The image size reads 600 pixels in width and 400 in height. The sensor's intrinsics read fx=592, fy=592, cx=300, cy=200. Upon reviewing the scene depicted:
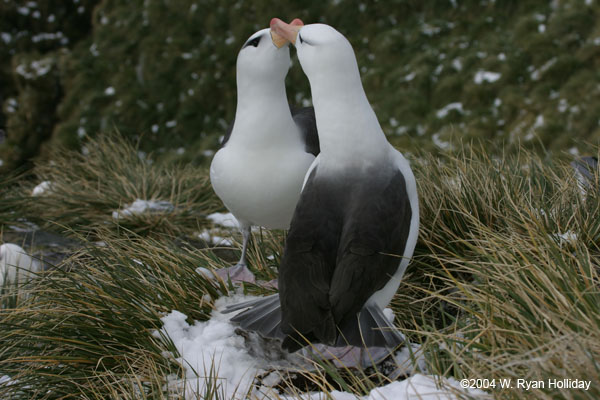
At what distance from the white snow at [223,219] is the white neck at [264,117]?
1.95 m

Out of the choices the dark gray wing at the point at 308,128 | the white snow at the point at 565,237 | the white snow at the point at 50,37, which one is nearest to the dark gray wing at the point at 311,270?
the dark gray wing at the point at 308,128

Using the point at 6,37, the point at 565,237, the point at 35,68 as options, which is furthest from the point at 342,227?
the point at 6,37

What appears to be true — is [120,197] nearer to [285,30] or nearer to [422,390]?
[285,30]

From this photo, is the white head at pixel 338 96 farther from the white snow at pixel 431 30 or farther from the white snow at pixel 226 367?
the white snow at pixel 431 30

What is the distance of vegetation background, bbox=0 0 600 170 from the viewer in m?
7.70

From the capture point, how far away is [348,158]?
2174 mm

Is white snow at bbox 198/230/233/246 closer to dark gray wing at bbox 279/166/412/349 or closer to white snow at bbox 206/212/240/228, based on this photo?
white snow at bbox 206/212/240/228

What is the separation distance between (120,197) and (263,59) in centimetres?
263

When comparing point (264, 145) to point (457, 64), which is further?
point (457, 64)

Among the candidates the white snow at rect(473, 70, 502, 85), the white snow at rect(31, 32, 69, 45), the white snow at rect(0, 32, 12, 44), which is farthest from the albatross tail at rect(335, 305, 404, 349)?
the white snow at rect(0, 32, 12, 44)

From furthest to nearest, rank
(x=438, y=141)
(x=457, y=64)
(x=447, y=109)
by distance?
(x=457, y=64)
(x=447, y=109)
(x=438, y=141)

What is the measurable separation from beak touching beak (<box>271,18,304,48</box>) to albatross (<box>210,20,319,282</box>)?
1.4 inches

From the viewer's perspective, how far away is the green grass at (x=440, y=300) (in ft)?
6.00

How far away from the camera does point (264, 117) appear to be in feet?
8.61
